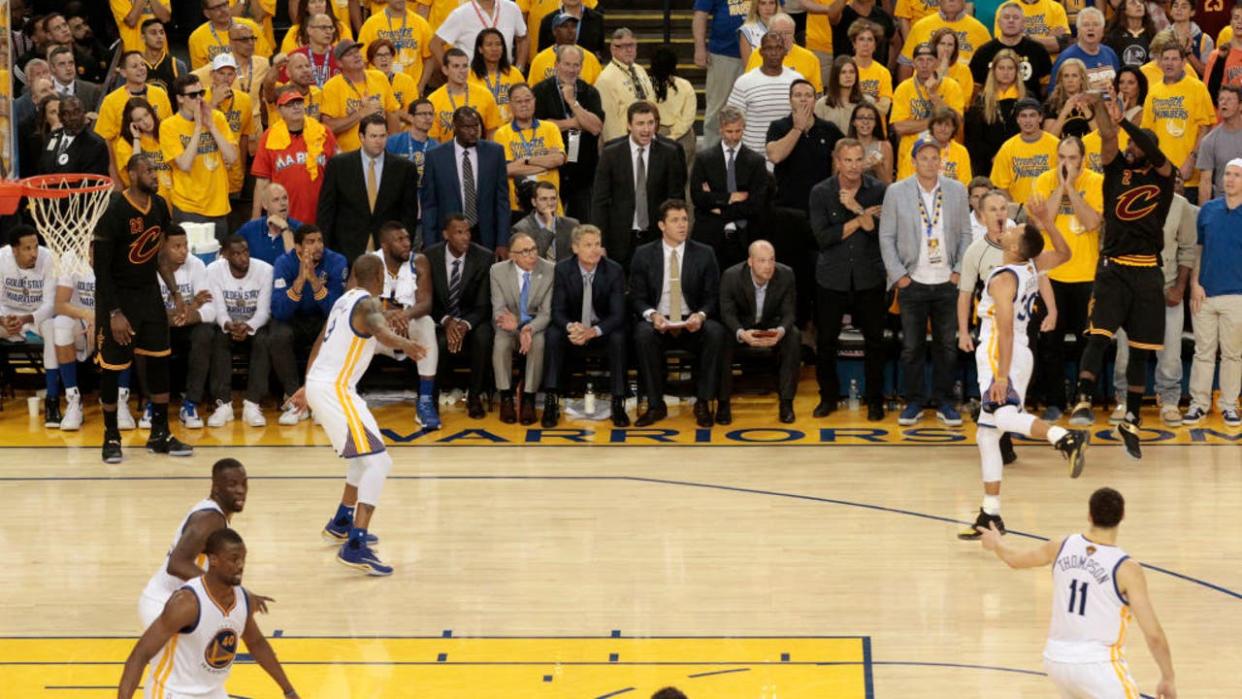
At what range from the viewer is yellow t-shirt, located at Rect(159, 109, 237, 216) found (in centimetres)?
1469

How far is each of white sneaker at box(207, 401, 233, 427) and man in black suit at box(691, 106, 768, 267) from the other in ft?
12.5

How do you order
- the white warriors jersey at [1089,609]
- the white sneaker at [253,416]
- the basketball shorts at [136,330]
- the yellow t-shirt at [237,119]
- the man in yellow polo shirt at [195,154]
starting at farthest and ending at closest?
the yellow t-shirt at [237,119], the man in yellow polo shirt at [195,154], the white sneaker at [253,416], the basketball shorts at [136,330], the white warriors jersey at [1089,609]

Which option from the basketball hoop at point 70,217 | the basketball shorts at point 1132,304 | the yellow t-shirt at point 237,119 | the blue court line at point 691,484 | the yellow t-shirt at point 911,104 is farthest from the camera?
the yellow t-shirt at point 237,119

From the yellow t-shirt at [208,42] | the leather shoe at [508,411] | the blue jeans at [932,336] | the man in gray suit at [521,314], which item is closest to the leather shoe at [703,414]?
the man in gray suit at [521,314]

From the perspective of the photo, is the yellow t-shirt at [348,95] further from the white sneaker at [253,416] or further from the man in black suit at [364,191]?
the white sneaker at [253,416]

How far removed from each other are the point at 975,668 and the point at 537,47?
9183 mm

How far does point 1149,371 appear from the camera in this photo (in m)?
14.0

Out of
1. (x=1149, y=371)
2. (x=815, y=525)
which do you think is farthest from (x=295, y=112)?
(x=1149, y=371)

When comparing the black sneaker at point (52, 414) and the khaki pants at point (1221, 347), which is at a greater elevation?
the khaki pants at point (1221, 347)

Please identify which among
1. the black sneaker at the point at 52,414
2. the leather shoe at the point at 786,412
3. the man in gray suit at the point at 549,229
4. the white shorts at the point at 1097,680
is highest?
Answer: the man in gray suit at the point at 549,229

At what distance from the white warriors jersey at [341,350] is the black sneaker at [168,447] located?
9.52 ft

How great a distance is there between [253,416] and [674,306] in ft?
10.5

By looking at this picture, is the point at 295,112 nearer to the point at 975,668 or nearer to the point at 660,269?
the point at 660,269

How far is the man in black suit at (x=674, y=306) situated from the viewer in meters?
13.5
